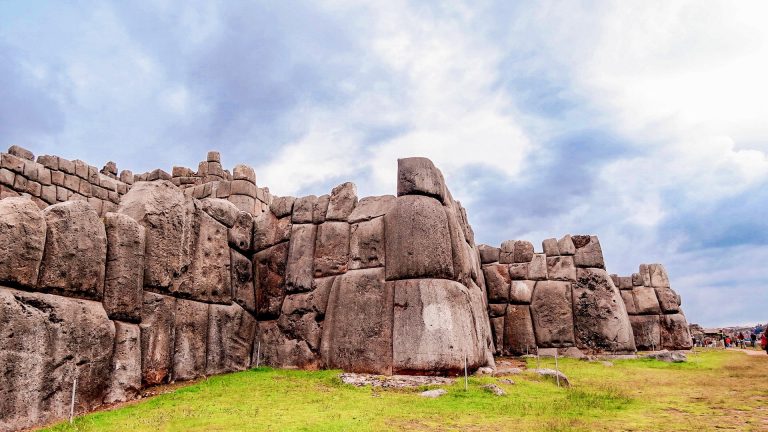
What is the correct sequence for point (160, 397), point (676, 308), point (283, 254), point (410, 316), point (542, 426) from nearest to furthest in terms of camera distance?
point (542, 426) → point (160, 397) → point (410, 316) → point (283, 254) → point (676, 308)

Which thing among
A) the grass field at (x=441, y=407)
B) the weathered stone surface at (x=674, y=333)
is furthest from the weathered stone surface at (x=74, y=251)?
the weathered stone surface at (x=674, y=333)

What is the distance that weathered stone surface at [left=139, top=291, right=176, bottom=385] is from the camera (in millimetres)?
11055

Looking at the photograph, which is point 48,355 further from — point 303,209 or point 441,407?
point 303,209

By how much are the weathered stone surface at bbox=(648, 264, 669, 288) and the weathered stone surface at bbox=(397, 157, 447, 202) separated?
14972 millimetres

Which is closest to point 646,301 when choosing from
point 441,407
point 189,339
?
point 441,407

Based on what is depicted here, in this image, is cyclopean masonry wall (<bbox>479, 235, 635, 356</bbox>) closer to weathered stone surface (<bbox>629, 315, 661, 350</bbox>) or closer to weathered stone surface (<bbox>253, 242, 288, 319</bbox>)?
weathered stone surface (<bbox>629, 315, 661, 350</bbox>)

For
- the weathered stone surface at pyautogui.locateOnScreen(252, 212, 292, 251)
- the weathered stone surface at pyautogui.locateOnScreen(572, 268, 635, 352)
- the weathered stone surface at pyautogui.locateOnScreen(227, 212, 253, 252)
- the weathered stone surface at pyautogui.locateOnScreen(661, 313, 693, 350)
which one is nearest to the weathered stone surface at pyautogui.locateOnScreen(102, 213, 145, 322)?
the weathered stone surface at pyautogui.locateOnScreen(227, 212, 253, 252)

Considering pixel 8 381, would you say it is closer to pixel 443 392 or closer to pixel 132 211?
pixel 132 211

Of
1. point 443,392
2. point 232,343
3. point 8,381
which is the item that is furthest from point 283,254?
point 8,381

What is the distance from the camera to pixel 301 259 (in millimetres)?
14773

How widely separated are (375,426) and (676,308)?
67.6ft

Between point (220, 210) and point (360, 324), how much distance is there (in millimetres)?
4710

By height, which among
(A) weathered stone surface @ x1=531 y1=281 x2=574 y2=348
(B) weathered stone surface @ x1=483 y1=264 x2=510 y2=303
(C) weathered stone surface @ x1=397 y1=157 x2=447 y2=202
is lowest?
(A) weathered stone surface @ x1=531 y1=281 x2=574 y2=348

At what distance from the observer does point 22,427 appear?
8.25m
